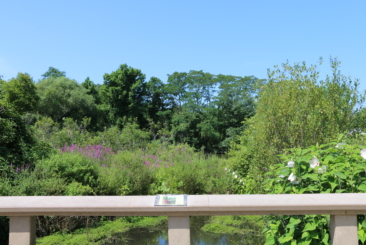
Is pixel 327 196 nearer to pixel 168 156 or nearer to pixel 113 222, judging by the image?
pixel 113 222

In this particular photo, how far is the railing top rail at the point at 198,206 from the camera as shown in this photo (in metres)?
2.11

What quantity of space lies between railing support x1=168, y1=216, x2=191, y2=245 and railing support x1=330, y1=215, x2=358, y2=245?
0.93 m

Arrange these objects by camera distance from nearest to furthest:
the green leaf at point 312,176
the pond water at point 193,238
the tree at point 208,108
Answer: the green leaf at point 312,176
the pond water at point 193,238
the tree at point 208,108

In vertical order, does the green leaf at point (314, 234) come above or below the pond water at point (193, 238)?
above

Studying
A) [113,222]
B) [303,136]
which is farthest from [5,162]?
[303,136]

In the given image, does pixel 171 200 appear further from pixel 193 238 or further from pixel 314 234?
pixel 193 238

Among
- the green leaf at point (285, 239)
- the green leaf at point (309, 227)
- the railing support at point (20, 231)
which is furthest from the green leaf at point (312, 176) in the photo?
the railing support at point (20, 231)

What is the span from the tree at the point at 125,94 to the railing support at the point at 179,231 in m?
32.5

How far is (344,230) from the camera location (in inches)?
85.2

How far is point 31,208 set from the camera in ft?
7.06

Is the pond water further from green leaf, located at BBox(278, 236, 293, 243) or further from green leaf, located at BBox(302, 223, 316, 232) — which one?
green leaf, located at BBox(302, 223, 316, 232)

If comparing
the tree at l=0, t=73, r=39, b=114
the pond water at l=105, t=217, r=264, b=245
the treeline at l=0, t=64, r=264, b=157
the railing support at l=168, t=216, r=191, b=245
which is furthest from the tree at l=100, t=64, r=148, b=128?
the railing support at l=168, t=216, r=191, b=245

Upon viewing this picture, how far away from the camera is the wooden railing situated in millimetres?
2109

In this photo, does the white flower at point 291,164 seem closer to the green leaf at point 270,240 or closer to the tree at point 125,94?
the green leaf at point 270,240
